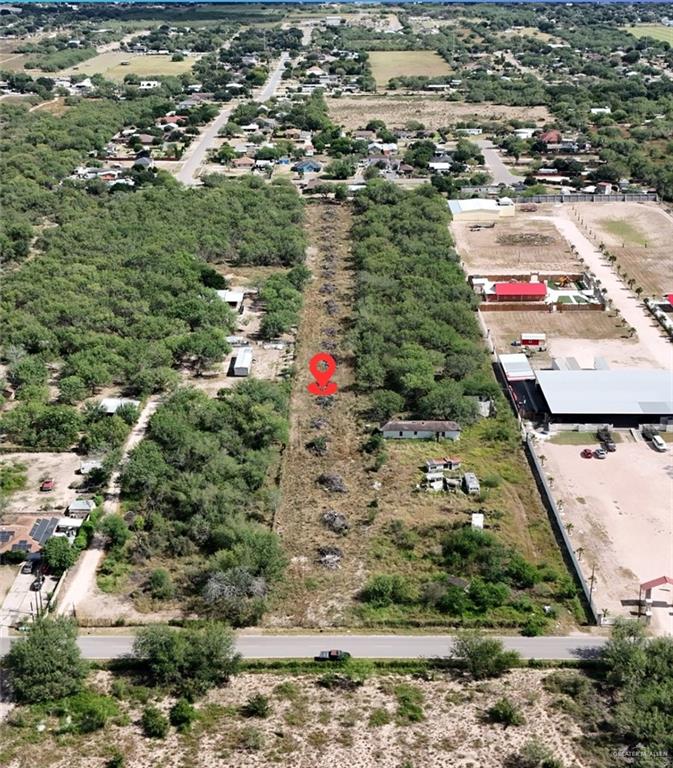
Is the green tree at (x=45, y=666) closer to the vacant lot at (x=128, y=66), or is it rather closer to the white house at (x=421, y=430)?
the white house at (x=421, y=430)

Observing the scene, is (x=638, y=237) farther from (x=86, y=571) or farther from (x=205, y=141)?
(x=86, y=571)

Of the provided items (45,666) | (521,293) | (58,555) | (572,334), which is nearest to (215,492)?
(58,555)

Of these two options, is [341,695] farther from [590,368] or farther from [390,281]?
[390,281]

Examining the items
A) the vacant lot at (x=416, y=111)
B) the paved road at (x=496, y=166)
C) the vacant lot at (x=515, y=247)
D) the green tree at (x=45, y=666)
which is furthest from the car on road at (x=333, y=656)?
the vacant lot at (x=416, y=111)

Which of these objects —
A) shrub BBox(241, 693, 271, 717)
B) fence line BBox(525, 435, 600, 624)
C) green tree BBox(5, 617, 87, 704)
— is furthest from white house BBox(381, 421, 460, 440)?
green tree BBox(5, 617, 87, 704)

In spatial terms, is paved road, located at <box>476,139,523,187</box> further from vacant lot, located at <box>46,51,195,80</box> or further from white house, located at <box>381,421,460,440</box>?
vacant lot, located at <box>46,51,195,80</box>

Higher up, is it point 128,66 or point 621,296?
point 621,296

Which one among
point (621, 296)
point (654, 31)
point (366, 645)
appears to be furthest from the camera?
point (654, 31)
